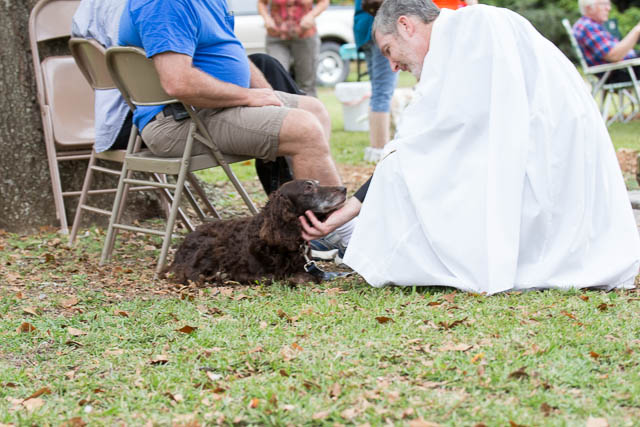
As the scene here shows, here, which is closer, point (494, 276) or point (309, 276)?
point (494, 276)

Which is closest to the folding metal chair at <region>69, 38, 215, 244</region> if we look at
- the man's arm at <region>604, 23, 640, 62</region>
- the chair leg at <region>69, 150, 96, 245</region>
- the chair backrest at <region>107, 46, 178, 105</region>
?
the chair leg at <region>69, 150, 96, 245</region>

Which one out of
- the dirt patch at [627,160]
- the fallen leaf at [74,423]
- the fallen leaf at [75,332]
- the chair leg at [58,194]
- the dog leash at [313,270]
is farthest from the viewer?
the dirt patch at [627,160]

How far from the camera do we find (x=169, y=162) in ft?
15.3

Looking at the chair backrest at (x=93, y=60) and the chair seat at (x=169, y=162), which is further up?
the chair backrest at (x=93, y=60)

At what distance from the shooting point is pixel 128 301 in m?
4.25

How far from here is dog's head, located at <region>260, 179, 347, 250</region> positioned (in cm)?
420

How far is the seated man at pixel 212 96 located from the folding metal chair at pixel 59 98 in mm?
1364

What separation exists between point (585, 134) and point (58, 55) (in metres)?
4.10

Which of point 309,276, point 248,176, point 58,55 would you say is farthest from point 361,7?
point 309,276

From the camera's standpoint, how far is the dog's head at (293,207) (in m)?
4.20

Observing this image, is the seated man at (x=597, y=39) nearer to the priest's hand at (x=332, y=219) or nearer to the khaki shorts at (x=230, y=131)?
the khaki shorts at (x=230, y=131)

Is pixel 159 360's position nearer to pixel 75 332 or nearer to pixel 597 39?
pixel 75 332

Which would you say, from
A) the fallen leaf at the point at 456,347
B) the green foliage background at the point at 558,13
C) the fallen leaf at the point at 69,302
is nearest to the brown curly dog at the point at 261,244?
the fallen leaf at the point at 69,302

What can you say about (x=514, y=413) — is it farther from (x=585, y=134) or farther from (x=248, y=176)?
(x=248, y=176)
